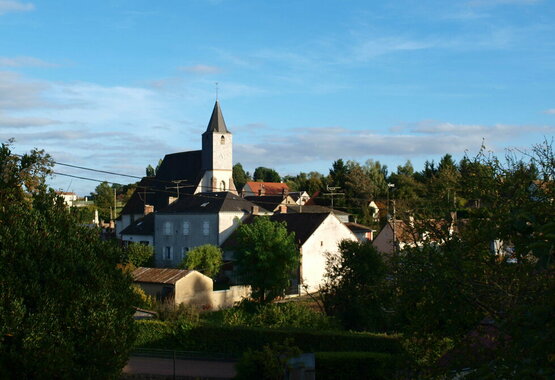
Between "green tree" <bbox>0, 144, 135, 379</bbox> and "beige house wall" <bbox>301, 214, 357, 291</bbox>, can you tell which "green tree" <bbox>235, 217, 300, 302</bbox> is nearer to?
"beige house wall" <bbox>301, 214, 357, 291</bbox>

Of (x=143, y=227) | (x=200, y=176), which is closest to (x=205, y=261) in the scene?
(x=143, y=227)

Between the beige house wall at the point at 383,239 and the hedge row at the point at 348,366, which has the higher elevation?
the beige house wall at the point at 383,239

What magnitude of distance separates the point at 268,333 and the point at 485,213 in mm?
17203

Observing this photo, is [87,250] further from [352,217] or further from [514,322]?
[352,217]

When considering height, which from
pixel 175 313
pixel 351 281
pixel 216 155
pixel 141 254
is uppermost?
pixel 216 155

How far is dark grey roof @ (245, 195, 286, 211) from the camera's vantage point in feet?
236

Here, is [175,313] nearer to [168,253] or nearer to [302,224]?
[302,224]

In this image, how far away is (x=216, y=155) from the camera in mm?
75312

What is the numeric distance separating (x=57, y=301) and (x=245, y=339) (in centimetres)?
1432

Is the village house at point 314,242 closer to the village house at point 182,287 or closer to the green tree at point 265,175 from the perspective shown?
the village house at point 182,287

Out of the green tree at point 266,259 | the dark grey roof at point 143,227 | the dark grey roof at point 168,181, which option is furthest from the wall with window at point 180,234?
the dark grey roof at point 168,181

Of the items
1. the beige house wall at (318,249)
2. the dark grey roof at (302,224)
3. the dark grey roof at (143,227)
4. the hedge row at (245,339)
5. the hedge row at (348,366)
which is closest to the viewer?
the hedge row at (348,366)

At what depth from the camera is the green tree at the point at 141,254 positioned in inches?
2092

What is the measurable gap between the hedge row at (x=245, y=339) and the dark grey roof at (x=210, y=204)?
2354cm
